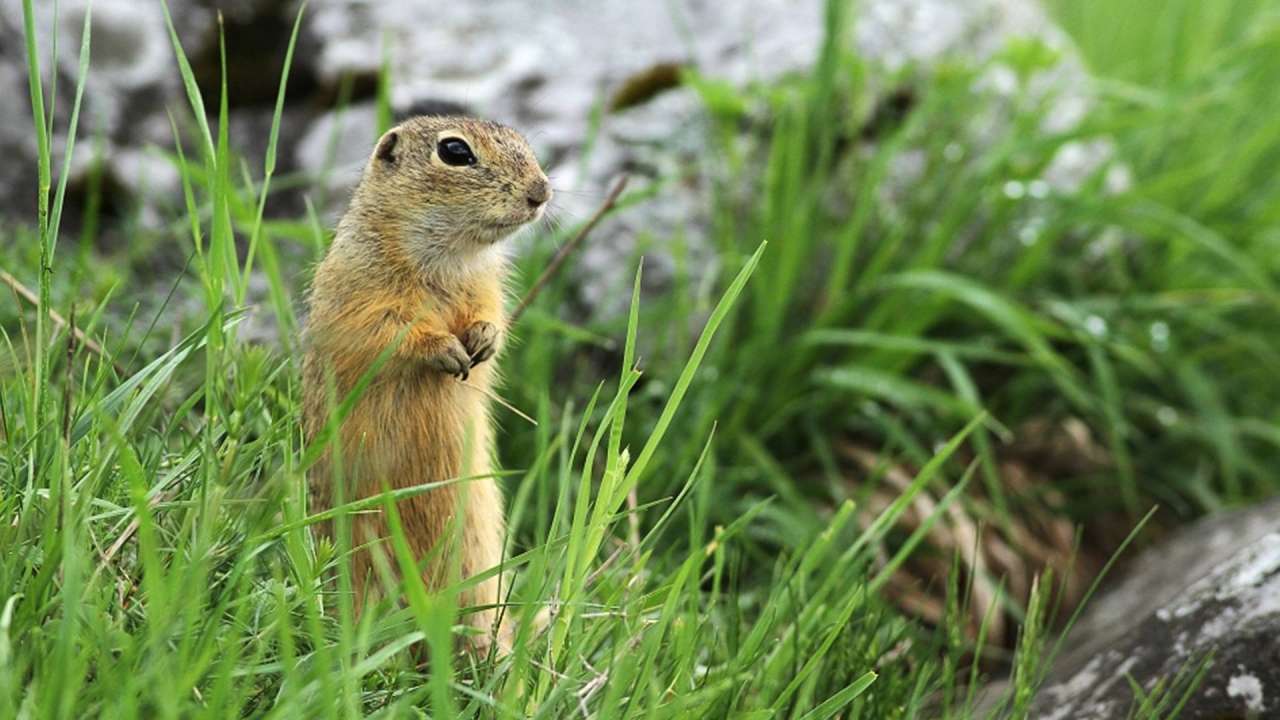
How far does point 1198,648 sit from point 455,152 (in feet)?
5.19

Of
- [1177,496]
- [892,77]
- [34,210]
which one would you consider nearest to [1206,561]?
[1177,496]

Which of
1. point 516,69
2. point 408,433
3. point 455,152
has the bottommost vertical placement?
point 408,433

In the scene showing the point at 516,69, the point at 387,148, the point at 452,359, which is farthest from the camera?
the point at 516,69

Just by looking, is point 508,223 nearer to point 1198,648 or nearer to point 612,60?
point 1198,648

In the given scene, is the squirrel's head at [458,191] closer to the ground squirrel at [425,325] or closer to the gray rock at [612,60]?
the ground squirrel at [425,325]

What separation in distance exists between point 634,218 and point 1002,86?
4.57 ft

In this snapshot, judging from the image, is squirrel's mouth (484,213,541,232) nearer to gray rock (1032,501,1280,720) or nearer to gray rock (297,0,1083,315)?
gray rock (1032,501,1280,720)

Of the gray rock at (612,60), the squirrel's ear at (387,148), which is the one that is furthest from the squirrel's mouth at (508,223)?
the gray rock at (612,60)

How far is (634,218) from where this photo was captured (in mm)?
4238

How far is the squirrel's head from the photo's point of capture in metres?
2.57

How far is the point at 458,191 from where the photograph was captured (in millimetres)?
2580

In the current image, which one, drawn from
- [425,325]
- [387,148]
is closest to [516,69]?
[387,148]

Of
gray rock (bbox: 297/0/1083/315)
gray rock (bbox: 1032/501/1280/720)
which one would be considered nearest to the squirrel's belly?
gray rock (bbox: 1032/501/1280/720)

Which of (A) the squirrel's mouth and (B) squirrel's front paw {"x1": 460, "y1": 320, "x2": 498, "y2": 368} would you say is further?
(A) the squirrel's mouth
